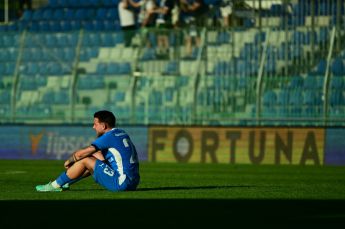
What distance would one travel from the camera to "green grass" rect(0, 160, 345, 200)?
43.7 ft

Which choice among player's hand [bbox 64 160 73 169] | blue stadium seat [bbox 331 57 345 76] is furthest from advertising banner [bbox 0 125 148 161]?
player's hand [bbox 64 160 73 169]

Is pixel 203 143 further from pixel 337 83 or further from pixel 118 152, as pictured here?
pixel 118 152

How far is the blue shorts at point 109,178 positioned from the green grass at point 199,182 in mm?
125

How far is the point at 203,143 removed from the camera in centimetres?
2511

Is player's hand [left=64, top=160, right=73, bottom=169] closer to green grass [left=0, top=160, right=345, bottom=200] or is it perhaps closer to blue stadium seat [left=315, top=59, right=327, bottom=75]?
green grass [left=0, top=160, right=345, bottom=200]

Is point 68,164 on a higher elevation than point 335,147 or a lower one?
higher

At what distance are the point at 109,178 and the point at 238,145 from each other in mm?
11555

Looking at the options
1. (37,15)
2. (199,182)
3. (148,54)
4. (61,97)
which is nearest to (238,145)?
(148,54)

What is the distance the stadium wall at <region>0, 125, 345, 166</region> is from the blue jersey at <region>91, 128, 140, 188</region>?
11.2m

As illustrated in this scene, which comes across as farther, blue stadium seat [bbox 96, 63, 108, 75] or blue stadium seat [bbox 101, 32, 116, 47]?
blue stadium seat [bbox 101, 32, 116, 47]

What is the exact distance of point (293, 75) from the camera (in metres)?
25.6
